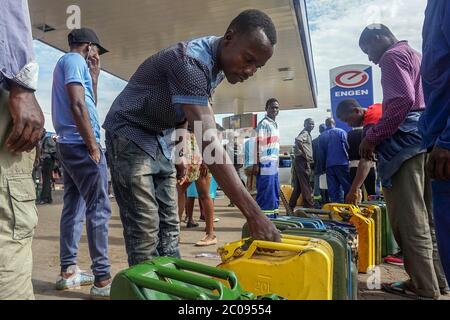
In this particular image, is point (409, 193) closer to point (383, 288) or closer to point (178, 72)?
point (383, 288)

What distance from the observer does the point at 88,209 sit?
2.61 m

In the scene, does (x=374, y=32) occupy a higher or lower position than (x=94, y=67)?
higher

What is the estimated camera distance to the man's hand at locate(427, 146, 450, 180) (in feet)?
4.88

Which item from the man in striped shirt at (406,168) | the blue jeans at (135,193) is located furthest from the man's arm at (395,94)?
the blue jeans at (135,193)

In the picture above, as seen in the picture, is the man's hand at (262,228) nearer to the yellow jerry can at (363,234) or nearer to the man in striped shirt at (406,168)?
the man in striped shirt at (406,168)

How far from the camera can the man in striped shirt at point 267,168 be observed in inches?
184

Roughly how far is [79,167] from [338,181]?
4.27 m

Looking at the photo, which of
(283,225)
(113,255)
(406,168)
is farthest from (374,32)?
(113,255)

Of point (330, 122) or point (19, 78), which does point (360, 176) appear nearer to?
point (19, 78)

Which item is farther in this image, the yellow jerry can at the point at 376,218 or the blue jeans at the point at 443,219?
the yellow jerry can at the point at 376,218

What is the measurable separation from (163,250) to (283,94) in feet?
51.0

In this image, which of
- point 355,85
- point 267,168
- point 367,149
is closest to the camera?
point 367,149

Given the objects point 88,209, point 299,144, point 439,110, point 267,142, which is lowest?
Answer: point 88,209

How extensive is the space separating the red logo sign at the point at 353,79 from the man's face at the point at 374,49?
7.20 meters
